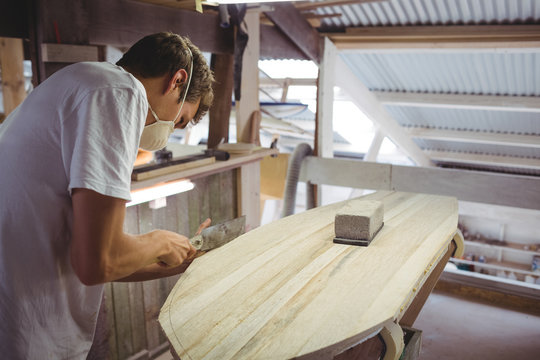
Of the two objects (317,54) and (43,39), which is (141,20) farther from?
(317,54)

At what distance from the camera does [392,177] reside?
4.66 metres

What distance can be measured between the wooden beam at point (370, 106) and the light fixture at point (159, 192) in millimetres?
2799

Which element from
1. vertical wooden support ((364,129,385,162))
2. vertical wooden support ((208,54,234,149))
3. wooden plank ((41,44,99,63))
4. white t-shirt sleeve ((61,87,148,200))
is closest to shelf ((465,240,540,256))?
vertical wooden support ((364,129,385,162))

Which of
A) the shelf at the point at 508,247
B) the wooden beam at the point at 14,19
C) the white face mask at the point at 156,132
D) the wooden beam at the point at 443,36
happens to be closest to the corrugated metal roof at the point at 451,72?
the wooden beam at the point at 443,36

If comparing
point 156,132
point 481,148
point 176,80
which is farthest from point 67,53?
point 481,148

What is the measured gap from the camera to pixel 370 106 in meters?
6.09

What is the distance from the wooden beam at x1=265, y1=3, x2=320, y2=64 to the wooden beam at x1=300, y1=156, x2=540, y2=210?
1.23 metres

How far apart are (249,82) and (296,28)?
0.86m

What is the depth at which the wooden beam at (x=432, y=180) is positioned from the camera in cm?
407

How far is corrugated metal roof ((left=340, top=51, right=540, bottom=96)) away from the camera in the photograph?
4949mm

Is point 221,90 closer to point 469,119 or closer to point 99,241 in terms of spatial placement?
point 99,241

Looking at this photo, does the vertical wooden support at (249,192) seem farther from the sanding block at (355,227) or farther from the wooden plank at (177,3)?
the sanding block at (355,227)

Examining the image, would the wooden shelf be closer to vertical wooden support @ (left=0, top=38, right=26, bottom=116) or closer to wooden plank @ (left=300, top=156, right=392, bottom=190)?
wooden plank @ (left=300, top=156, right=392, bottom=190)

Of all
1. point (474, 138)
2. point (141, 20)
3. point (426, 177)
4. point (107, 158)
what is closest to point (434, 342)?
point (426, 177)
